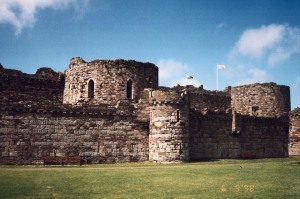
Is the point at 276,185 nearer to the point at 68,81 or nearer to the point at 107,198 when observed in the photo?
the point at 107,198

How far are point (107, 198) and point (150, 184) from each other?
319cm

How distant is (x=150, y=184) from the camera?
13.6m

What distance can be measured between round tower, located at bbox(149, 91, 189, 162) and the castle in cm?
7

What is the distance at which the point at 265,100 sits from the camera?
4072 centimetres

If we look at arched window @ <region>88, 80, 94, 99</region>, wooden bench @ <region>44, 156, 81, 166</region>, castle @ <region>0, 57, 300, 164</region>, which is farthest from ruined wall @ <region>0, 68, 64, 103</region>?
wooden bench @ <region>44, 156, 81, 166</region>

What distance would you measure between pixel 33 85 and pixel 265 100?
82.6 feet

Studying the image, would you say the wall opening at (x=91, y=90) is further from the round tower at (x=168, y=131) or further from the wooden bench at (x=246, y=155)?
the wooden bench at (x=246, y=155)

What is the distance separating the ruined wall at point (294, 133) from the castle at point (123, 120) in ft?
0.30

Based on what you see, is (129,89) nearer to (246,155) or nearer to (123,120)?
(123,120)

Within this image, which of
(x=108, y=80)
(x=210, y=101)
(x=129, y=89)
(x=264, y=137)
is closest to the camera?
(x=108, y=80)

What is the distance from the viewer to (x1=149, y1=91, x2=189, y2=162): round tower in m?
25.3

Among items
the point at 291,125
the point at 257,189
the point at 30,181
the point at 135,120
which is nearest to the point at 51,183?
the point at 30,181

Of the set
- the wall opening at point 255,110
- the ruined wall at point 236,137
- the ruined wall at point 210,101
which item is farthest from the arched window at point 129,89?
the wall opening at point 255,110

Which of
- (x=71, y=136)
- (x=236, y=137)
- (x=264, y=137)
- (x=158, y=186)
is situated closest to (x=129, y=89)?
(x=71, y=136)
